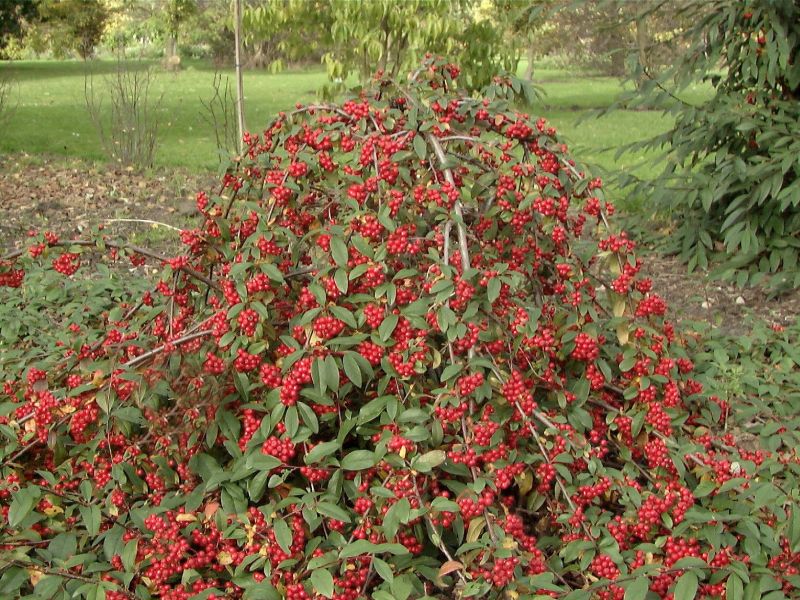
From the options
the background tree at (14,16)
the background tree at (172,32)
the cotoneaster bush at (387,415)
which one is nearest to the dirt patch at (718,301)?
the cotoneaster bush at (387,415)

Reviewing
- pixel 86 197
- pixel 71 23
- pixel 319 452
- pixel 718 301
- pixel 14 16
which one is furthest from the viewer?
pixel 71 23

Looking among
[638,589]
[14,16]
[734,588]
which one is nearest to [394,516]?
[638,589]

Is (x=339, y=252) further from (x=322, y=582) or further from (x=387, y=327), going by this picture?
(x=322, y=582)

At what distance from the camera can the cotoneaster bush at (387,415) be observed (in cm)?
250

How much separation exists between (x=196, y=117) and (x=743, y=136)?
426 inches

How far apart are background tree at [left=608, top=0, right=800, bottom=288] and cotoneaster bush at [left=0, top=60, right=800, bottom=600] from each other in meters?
2.50

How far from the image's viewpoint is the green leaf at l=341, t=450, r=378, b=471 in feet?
8.41

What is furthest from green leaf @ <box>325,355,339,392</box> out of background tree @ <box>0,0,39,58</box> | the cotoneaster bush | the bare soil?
background tree @ <box>0,0,39,58</box>

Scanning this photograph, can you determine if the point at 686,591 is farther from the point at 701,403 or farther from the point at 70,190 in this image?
the point at 70,190

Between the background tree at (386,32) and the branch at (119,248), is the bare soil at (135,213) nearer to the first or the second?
the branch at (119,248)

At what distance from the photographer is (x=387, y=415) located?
2.69m

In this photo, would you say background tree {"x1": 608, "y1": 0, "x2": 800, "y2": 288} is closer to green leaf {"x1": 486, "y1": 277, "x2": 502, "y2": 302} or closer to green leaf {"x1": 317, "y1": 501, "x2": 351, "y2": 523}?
green leaf {"x1": 486, "y1": 277, "x2": 502, "y2": 302}

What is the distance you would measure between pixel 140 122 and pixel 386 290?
7.55m

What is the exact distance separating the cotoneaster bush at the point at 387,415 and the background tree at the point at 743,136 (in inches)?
98.5
